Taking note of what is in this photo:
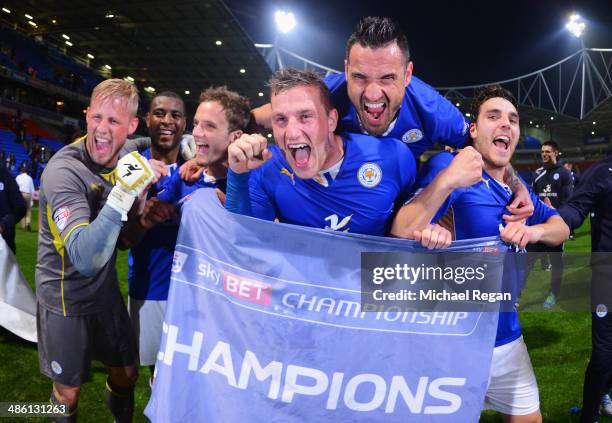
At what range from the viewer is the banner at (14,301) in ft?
13.5

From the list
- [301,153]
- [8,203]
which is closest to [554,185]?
[301,153]

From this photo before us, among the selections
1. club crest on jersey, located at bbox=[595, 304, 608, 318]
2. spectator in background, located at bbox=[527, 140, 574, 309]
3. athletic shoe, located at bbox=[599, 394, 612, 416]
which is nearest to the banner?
club crest on jersey, located at bbox=[595, 304, 608, 318]

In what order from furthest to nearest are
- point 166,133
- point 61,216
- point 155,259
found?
point 166,133
point 155,259
point 61,216

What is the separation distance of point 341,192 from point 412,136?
738 mm

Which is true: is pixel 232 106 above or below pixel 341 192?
above


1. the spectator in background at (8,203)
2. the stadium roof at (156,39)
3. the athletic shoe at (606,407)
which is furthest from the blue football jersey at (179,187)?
the stadium roof at (156,39)

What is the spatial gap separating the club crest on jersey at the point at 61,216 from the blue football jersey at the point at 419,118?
4.88ft

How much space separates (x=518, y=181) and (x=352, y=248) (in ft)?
4.22

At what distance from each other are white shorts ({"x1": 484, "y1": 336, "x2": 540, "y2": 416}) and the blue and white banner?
0.40 meters

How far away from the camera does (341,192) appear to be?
2.21m

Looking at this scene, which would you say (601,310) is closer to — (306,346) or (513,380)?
(513,380)

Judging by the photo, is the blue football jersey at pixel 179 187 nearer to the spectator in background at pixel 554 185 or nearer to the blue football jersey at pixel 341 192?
the blue football jersey at pixel 341 192

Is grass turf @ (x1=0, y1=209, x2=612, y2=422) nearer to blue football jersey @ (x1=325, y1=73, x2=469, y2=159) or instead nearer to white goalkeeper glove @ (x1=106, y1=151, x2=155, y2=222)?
white goalkeeper glove @ (x1=106, y1=151, x2=155, y2=222)

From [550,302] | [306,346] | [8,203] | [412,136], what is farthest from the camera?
[550,302]
